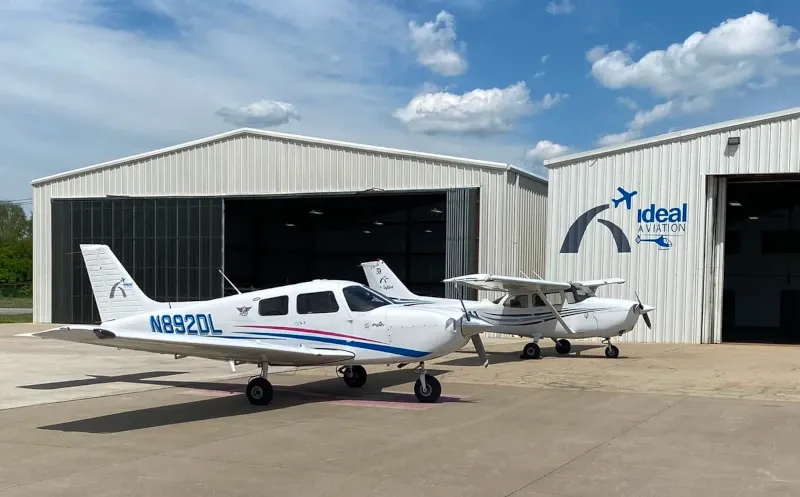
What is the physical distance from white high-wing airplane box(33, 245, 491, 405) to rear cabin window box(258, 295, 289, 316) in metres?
0.01

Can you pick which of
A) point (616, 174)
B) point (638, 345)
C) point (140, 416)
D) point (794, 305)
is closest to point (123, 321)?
point (140, 416)

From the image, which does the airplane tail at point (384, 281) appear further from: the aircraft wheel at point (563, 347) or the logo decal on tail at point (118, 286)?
the logo decal on tail at point (118, 286)

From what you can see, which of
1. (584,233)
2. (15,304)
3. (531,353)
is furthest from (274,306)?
(15,304)

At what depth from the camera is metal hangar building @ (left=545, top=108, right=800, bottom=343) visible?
2367cm

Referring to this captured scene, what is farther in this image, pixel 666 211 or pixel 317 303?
pixel 666 211

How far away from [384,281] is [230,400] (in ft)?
34.6

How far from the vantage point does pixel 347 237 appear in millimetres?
45781

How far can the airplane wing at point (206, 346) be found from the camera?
851cm

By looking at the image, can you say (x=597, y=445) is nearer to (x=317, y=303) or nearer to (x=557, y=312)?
(x=317, y=303)

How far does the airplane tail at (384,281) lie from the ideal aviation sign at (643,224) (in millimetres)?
8076

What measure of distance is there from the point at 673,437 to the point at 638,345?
52.8ft

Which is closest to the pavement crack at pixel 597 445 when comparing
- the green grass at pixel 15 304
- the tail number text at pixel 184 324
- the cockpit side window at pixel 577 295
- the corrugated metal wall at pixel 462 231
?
the tail number text at pixel 184 324

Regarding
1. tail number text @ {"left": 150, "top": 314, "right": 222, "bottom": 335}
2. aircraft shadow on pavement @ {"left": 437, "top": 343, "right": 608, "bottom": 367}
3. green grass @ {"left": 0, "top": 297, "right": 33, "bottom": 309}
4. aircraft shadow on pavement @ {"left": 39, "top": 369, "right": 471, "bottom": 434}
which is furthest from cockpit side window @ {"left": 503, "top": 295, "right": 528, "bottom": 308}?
green grass @ {"left": 0, "top": 297, "right": 33, "bottom": 309}

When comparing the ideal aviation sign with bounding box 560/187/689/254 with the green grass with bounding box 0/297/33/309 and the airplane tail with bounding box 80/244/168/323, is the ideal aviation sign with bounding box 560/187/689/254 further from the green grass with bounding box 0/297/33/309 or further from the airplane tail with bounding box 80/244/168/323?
the green grass with bounding box 0/297/33/309
